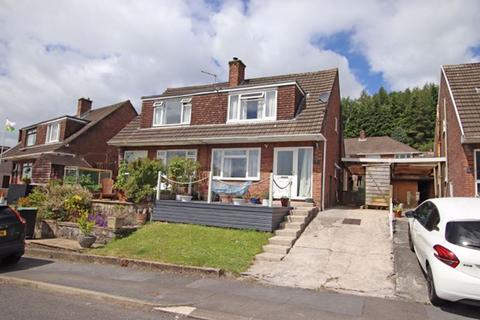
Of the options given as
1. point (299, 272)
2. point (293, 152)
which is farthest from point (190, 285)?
point (293, 152)

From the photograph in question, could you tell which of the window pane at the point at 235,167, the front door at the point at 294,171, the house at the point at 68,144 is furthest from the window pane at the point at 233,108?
the house at the point at 68,144

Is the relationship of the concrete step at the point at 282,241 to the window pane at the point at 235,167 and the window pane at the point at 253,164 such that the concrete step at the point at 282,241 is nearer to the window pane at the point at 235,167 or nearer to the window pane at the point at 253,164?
the window pane at the point at 253,164

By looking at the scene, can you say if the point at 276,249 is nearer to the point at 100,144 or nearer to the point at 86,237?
the point at 86,237

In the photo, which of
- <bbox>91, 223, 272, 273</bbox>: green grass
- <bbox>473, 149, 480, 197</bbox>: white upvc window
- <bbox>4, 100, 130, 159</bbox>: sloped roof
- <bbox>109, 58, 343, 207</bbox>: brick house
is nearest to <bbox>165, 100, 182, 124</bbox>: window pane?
<bbox>109, 58, 343, 207</bbox>: brick house

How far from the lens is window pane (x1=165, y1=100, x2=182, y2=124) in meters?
19.1

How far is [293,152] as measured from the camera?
15336mm

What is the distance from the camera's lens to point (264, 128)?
15672mm

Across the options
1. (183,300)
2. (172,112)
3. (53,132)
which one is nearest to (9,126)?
(53,132)

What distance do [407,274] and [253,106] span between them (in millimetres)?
11095

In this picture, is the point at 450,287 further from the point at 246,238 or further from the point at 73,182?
the point at 73,182

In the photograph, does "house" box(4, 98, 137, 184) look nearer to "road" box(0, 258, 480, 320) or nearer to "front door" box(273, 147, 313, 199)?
"front door" box(273, 147, 313, 199)

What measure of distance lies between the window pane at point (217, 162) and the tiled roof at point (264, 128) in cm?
97

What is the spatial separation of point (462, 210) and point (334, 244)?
4081 millimetres

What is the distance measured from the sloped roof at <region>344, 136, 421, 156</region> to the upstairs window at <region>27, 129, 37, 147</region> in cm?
3375
